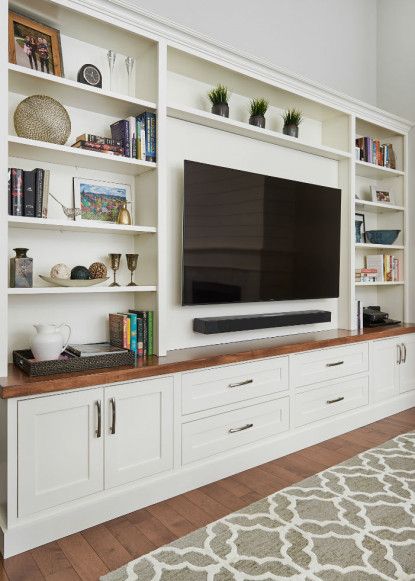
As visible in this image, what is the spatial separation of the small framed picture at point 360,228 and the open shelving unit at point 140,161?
0.73 meters

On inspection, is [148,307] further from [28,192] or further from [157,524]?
[157,524]

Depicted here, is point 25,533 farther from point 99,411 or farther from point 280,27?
point 280,27

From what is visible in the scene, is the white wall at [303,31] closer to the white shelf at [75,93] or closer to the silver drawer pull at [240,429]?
the white shelf at [75,93]

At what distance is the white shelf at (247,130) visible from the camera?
2.62 m

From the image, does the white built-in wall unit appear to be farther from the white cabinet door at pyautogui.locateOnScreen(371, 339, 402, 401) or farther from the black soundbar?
the black soundbar

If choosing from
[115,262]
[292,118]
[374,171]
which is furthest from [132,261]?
[374,171]

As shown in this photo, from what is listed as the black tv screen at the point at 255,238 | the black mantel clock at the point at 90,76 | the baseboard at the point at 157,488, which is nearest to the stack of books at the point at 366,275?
the black tv screen at the point at 255,238

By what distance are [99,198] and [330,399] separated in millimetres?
1975

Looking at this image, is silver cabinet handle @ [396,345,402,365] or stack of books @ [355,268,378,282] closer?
silver cabinet handle @ [396,345,402,365]

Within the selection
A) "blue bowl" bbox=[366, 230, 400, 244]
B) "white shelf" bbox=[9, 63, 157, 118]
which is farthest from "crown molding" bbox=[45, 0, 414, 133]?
"blue bowl" bbox=[366, 230, 400, 244]

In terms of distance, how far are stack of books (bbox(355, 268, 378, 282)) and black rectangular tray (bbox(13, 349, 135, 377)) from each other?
2.33 meters

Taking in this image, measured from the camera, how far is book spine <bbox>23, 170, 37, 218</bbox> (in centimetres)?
202

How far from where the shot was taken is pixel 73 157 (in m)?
2.20

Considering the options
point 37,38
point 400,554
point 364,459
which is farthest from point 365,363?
point 37,38
